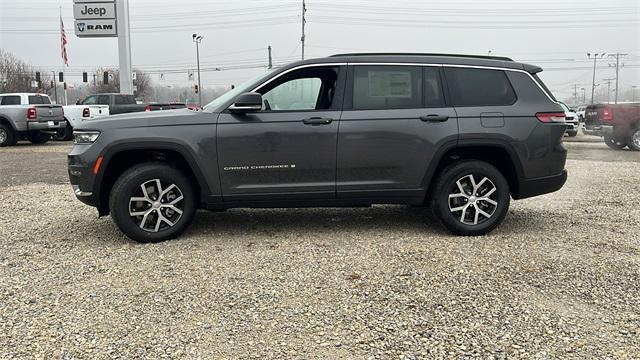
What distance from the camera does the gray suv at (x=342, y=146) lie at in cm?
480

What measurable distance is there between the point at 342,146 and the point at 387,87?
2.50 feet

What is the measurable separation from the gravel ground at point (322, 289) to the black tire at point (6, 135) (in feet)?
43.0

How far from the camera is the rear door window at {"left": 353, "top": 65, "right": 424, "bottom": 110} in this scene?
501cm

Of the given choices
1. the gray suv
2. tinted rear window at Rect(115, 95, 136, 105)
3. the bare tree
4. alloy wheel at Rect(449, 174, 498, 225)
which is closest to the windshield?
the gray suv

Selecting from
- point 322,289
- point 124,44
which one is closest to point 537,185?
point 322,289

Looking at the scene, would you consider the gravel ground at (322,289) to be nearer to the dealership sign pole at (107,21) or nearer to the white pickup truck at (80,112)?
the white pickup truck at (80,112)

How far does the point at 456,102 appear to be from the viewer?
16.7 ft

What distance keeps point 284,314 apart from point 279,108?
2.25 metres

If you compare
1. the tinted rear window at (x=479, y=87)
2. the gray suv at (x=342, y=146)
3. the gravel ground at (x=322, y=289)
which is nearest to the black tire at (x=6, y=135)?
the gravel ground at (x=322, y=289)

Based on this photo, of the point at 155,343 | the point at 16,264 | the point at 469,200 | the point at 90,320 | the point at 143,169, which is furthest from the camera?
the point at 469,200

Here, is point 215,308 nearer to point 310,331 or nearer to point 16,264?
point 310,331

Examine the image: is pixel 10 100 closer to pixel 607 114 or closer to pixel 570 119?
pixel 570 119

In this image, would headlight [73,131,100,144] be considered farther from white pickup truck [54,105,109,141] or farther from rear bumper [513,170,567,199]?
white pickup truck [54,105,109,141]

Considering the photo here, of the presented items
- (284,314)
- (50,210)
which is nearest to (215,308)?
(284,314)
